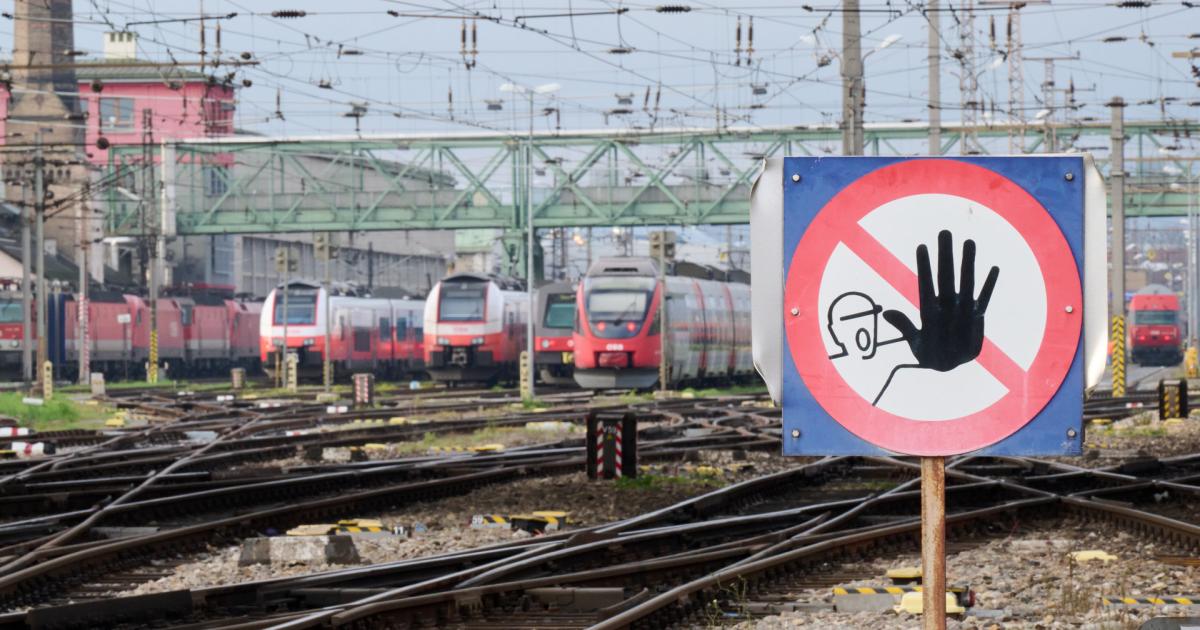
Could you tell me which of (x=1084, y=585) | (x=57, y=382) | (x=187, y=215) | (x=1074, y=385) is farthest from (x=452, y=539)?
(x=187, y=215)

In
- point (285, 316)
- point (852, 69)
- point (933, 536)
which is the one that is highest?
point (852, 69)

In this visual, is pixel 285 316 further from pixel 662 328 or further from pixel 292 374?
pixel 662 328

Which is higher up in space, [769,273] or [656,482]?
[769,273]

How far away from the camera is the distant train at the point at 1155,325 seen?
7556 centimetres

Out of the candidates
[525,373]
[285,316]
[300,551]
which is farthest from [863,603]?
[285,316]

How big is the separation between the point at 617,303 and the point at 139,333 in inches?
910

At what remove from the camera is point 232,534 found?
1270 centimetres

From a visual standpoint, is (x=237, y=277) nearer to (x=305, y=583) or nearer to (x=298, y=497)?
(x=298, y=497)

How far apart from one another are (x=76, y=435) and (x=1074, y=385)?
932 inches

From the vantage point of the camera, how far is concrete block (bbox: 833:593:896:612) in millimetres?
8686

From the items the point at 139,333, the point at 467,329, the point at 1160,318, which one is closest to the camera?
the point at 467,329

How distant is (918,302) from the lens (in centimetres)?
322

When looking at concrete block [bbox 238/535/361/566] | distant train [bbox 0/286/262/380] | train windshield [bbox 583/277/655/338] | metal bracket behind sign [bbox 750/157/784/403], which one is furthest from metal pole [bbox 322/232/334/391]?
metal bracket behind sign [bbox 750/157/784/403]

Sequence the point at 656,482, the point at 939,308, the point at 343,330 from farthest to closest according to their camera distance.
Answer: the point at 343,330, the point at 656,482, the point at 939,308
